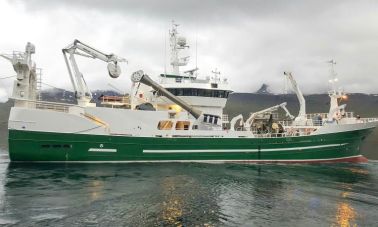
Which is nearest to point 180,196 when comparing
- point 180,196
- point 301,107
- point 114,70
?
point 180,196

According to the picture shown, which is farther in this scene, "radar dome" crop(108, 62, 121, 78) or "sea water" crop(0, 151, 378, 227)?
"radar dome" crop(108, 62, 121, 78)

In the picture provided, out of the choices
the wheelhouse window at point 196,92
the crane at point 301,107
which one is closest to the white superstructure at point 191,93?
the wheelhouse window at point 196,92

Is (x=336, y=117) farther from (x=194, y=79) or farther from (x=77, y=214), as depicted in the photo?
(x=77, y=214)

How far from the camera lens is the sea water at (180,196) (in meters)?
12.2

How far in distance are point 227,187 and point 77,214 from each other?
27.6 feet

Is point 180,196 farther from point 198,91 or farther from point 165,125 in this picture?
point 198,91

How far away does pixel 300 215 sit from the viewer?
43.4 feet

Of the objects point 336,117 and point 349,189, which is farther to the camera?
point 336,117

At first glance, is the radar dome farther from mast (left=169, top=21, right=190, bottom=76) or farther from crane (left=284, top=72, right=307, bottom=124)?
crane (left=284, top=72, right=307, bottom=124)

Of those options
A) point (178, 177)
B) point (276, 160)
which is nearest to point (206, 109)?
point (276, 160)

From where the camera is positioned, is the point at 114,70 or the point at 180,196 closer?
the point at 180,196

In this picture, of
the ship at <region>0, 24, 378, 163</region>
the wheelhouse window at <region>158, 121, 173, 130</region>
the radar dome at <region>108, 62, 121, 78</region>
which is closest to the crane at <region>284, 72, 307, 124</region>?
the ship at <region>0, 24, 378, 163</region>

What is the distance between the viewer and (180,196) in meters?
15.7

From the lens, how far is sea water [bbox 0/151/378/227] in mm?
12156
